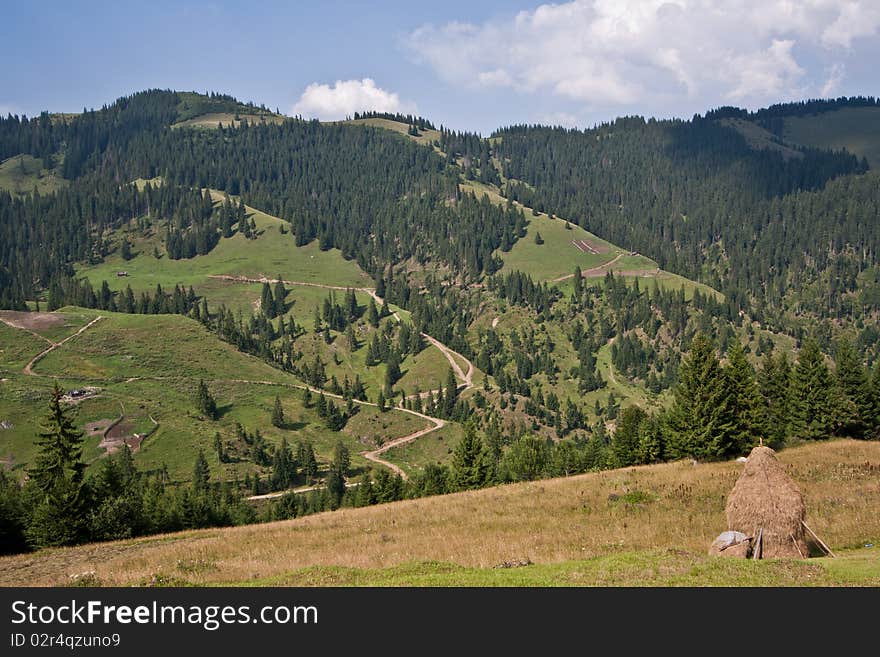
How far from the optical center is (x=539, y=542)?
33719 millimetres

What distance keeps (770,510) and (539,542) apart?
1154 centimetres

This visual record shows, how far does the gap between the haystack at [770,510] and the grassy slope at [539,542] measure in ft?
7.82

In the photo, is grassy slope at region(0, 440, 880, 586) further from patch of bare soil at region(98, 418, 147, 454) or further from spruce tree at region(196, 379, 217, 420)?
spruce tree at region(196, 379, 217, 420)

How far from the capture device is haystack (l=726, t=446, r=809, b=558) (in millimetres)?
29188

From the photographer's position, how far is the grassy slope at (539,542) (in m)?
22.6

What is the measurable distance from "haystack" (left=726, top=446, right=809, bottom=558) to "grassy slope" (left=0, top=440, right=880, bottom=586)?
238cm

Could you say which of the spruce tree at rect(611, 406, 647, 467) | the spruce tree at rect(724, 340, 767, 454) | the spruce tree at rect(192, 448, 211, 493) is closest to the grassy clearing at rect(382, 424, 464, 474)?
the spruce tree at rect(192, 448, 211, 493)

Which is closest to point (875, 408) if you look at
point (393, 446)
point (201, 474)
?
point (201, 474)

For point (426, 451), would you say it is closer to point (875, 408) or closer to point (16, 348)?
point (875, 408)
